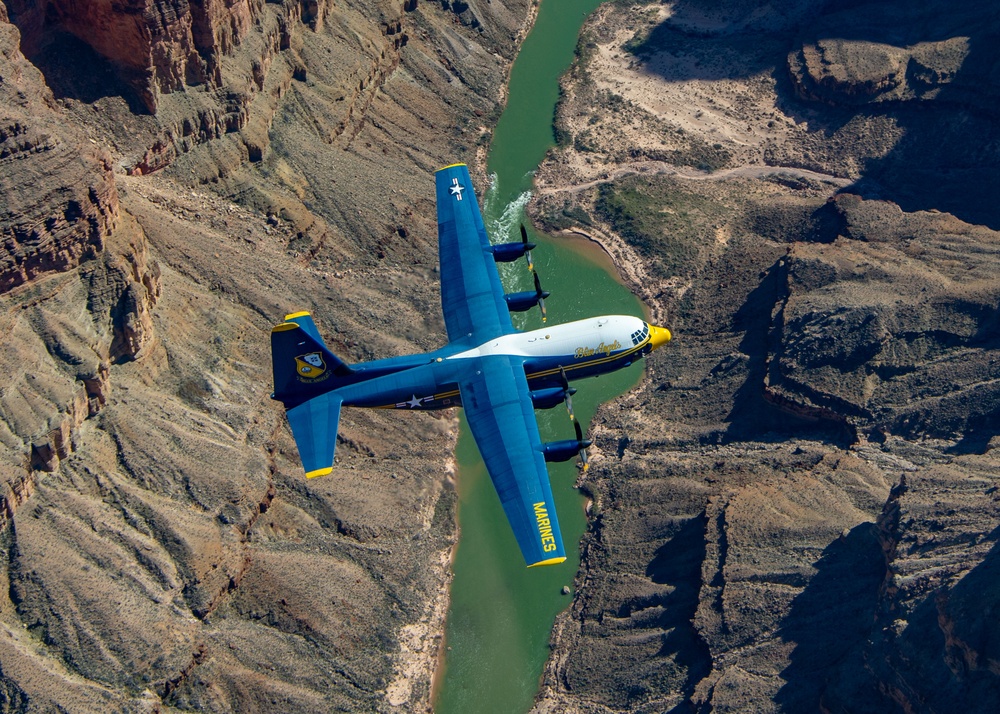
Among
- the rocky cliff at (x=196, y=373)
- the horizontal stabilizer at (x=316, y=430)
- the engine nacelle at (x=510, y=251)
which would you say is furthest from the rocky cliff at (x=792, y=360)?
the horizontal stabilizer at (x=316, y=430)

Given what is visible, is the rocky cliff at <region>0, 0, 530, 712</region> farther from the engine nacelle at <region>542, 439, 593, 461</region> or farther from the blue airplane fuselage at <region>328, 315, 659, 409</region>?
the engine nacelle at <region>542, 439, 593, 461</region>

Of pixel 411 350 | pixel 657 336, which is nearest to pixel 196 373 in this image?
pixel 411 350

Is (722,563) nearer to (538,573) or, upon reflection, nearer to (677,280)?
(538,573)

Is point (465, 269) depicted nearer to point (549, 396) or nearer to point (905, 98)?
point (549, 396)

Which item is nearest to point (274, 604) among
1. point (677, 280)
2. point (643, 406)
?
point (643, 406)

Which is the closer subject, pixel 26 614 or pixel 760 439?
pixel 26 614

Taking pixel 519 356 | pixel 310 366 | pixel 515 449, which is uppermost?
pixel 519 356
